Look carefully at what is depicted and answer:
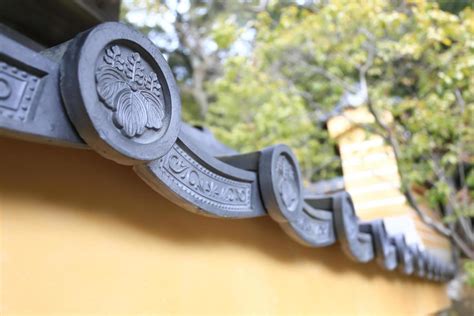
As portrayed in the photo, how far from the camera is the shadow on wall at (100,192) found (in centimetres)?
64

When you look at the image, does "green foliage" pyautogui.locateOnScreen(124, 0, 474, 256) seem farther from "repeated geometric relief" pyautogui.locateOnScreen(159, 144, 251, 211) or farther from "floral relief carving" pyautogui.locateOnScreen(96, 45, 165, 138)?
"floral relief carving" pyautogui.locateOnScreen(96, 45, 165, 138)

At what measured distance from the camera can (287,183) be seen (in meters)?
1.17

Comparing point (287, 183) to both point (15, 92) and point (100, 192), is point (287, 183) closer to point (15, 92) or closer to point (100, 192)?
point (100, 192)

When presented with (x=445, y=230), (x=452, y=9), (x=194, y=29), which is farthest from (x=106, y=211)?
(x=194, y=29)

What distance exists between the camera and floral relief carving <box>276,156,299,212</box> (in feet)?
3.65

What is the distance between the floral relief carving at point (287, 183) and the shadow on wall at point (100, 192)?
6.5 inches

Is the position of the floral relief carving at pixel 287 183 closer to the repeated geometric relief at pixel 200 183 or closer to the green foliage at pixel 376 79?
A: the repeated geometric relief at pixel 200 183

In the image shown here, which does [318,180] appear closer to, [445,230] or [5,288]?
[445,230]

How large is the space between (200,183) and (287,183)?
39 cm

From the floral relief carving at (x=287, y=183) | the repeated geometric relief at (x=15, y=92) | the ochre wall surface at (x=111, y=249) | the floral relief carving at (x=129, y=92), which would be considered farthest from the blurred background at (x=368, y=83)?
the repeated geometric relief at (x=15, y=92)

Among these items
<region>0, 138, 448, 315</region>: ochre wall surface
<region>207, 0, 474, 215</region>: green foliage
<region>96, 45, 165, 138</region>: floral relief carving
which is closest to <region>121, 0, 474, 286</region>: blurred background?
<region>207, 0, 474, 215</region>: green foliage

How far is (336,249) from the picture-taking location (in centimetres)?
179

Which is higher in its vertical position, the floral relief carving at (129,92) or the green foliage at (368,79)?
the green foliage at (368,79)

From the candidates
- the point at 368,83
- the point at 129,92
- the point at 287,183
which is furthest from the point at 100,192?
the point at 368,83
